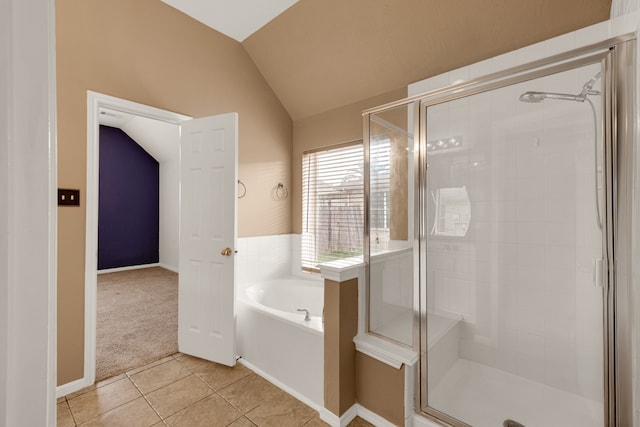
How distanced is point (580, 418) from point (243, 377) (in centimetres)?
208

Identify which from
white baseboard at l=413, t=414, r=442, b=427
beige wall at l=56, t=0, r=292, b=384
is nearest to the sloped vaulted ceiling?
beige wall at l=56, t=0, r=292, b=384

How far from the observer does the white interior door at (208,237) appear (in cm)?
238

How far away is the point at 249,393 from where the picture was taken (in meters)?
2.04

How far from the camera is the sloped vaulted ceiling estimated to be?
196 centimetres

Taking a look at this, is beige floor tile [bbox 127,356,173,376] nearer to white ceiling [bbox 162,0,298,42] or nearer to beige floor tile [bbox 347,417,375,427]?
beige floor tile [bbox 347,417,375,427]

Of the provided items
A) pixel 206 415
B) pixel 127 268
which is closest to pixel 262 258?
pixel 206 415

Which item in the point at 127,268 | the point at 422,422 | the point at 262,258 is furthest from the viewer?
the point at 127,268

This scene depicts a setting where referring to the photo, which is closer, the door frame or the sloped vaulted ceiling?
the sloped vaulted ceiling

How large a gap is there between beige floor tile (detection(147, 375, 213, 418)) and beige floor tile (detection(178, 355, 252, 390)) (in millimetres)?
67

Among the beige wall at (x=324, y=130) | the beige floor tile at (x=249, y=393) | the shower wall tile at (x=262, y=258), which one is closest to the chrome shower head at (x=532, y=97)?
the beige wall at (x=324, y=130)

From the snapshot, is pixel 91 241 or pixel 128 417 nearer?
pixel 128 417

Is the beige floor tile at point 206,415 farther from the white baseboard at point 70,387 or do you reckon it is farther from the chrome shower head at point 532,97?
the chrome shower head at point 532,97

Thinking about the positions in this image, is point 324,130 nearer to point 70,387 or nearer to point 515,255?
point 515,255

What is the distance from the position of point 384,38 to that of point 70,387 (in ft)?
11.6
